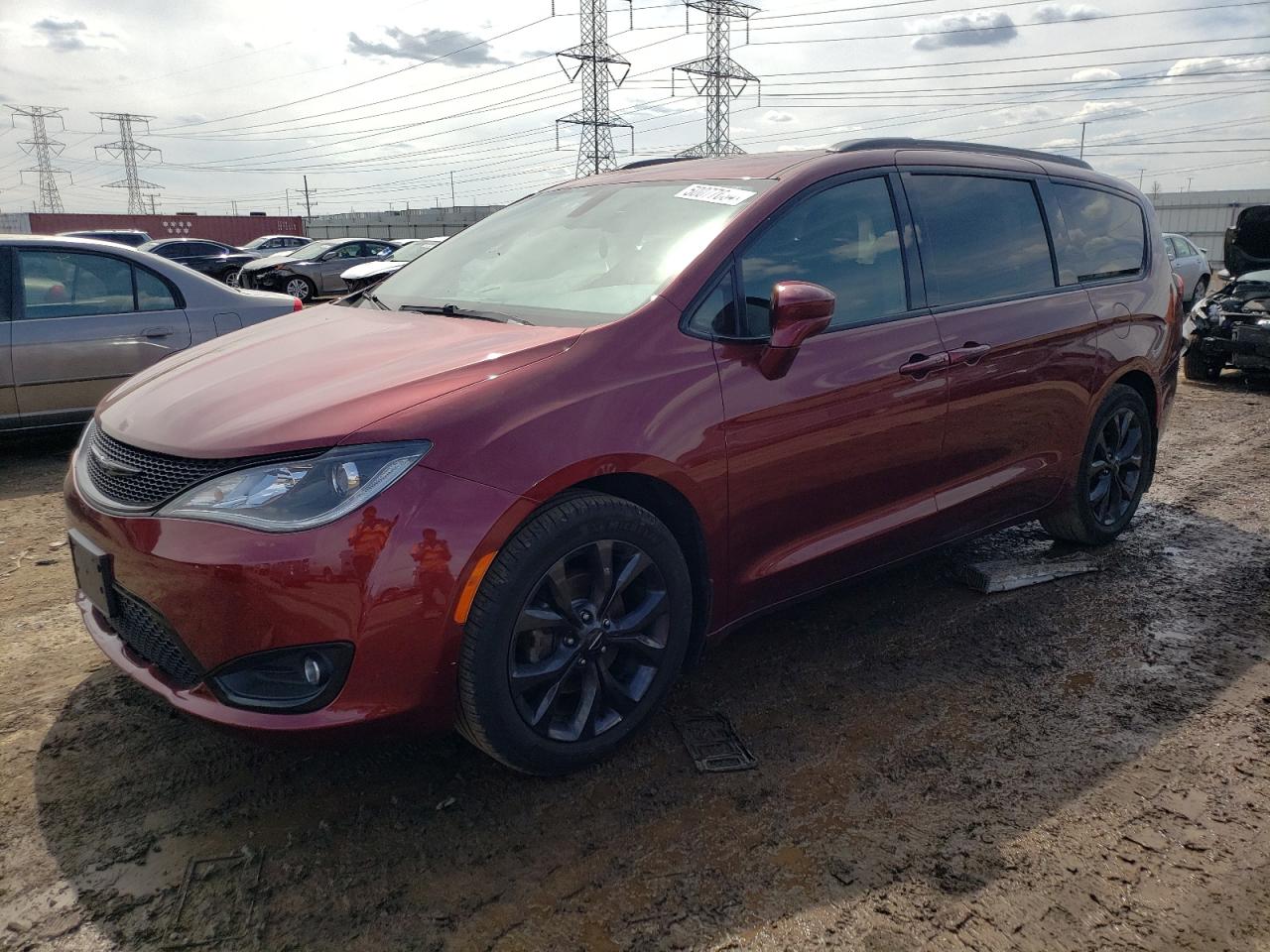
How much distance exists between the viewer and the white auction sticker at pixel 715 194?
3.13m

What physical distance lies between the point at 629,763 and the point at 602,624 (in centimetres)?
47

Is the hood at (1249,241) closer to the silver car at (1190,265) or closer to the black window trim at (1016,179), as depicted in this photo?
the silver car at (1190,265)

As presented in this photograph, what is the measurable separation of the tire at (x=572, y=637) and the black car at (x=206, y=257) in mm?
21755

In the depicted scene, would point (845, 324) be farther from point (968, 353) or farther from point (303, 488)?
point (303, 488)

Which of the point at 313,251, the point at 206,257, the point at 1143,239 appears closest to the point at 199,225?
the point at 206,257

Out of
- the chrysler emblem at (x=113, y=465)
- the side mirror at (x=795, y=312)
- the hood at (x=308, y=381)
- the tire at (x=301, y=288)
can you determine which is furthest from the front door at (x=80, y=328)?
the tire at (x=301, y=288)

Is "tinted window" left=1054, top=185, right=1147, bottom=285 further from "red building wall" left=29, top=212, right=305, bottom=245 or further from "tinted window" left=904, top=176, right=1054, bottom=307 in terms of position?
"red building wall" left=29, top=212, right=305, bottom=245

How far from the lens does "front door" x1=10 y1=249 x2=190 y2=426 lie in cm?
594

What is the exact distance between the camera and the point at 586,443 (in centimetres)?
252

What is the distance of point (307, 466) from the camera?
2.26 meters

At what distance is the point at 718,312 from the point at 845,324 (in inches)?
21.2

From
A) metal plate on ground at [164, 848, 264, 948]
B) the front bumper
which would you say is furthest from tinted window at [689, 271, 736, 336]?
metal plate on ground at [164, 848, 264, 948]

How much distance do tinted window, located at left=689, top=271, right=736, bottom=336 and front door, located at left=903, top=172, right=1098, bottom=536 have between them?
3.08ft

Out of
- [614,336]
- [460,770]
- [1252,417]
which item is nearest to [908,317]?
[614,336]
